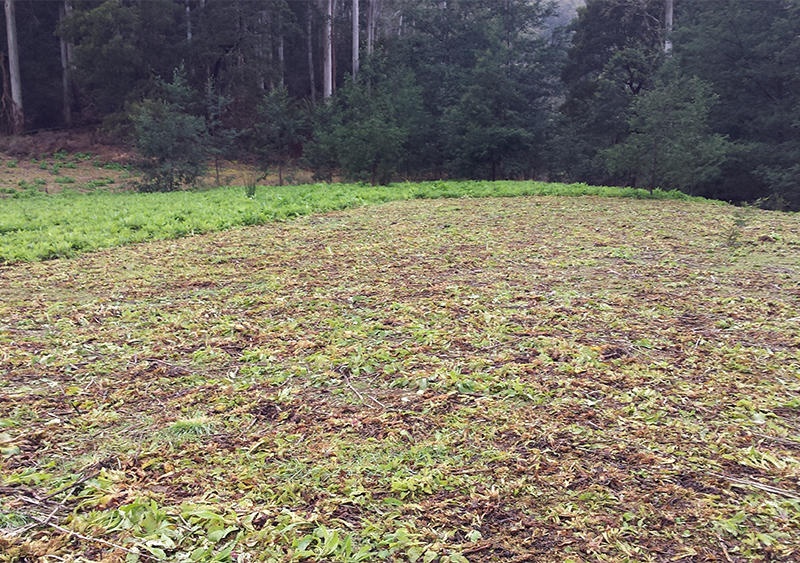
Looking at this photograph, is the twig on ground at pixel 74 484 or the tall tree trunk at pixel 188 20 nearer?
the twig on ground at pixel 74 484

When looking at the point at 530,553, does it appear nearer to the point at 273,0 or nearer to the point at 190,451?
the point at 190,451

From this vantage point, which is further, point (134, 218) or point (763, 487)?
point (134, 218)

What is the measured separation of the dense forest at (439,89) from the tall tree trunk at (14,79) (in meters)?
0.07

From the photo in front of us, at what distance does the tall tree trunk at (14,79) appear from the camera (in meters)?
23.7

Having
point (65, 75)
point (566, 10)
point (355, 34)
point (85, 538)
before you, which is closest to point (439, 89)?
point (355, 34)

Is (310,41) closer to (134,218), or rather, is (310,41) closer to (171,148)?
(171,148)

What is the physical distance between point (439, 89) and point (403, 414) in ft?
84.6

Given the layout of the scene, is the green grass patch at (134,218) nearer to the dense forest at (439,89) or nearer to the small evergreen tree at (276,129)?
the dense forest at (439,89)

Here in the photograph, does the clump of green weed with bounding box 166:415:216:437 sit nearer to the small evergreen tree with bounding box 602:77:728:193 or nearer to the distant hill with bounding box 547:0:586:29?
the small evergreen tree with bounding box 602:77:728:193

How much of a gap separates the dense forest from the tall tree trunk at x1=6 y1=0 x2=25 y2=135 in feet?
0.22

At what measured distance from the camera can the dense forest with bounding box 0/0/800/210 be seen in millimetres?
17609

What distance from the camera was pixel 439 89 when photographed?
26.8 m

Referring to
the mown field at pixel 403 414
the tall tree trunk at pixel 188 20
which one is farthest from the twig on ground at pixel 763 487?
the tall tree trunk at pixel 188 20

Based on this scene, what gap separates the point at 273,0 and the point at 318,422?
2741 centimetres
